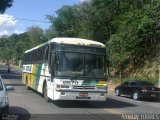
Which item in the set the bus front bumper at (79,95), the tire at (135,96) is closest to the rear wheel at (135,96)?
the tire at (135,96)

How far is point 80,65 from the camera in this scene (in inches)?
730

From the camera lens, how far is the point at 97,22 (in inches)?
2042

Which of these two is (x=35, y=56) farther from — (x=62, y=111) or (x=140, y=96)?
(x=62, y=111)

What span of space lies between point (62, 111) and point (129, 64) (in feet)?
97.7

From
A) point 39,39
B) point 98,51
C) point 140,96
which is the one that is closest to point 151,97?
point 140,96

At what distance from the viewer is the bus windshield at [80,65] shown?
18328 millimetres

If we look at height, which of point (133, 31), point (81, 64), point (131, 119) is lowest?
point (131, 119)

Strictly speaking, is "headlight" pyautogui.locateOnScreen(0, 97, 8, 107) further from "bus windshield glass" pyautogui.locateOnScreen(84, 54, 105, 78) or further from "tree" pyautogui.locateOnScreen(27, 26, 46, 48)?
"tree" pyautogui.locateOnScreen(27, 26, 46, 48)

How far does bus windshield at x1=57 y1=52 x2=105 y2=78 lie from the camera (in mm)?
18328

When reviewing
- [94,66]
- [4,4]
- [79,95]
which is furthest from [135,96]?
[4,4]

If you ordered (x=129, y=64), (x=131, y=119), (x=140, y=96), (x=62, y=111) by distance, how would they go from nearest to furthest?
(x=131, y=119), (x=62, y=111), (x=140, y=96), (x=129, y=64)

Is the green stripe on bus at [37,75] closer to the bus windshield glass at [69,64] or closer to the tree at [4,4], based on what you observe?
the bus windshield glass at [69,64]

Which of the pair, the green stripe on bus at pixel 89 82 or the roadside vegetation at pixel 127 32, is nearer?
the green stripe on bus at pixel 89 82

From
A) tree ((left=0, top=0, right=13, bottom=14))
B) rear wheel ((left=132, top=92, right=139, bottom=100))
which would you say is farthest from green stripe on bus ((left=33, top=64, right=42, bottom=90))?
tree ((left=0, top=0, right=13, bottom=14))
